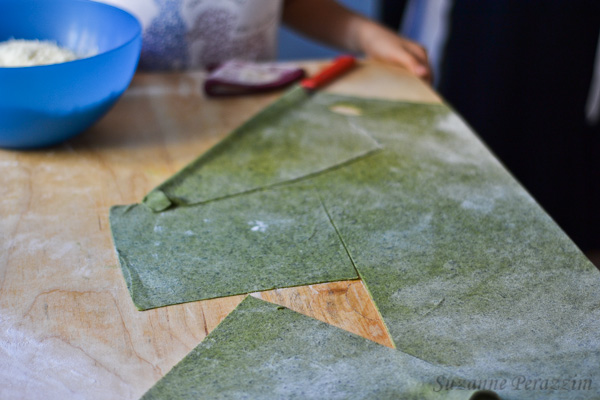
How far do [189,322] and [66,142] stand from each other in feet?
1.46

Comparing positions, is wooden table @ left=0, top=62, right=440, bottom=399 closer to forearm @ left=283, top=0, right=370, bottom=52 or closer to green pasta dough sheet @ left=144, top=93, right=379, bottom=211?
green pasta dough sheet @ left=144, top=93, right=379, bottom=211

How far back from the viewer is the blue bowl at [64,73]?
733 millimetres

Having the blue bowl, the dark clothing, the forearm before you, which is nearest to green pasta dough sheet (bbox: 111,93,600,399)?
the blue bowl

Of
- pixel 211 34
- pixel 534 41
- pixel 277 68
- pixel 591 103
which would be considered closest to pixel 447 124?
pixel 277 68

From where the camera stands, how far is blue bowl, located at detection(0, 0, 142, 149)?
0.73m

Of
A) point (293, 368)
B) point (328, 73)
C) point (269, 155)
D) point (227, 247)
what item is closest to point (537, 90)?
point (328, 73)

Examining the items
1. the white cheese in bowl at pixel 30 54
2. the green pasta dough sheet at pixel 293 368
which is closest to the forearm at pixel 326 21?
the white cheese in bowl at pixel 30 54

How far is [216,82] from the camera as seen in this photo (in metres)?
1.01

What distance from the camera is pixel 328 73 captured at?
1103mm

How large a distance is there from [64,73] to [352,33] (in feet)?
2.41

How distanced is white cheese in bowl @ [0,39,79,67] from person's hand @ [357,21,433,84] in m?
0.63

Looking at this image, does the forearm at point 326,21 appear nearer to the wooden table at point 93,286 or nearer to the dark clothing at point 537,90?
the wooden table at point 93,286

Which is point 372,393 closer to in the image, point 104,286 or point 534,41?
point 104,286

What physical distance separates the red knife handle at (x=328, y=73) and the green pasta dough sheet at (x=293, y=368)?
0.61 metres
